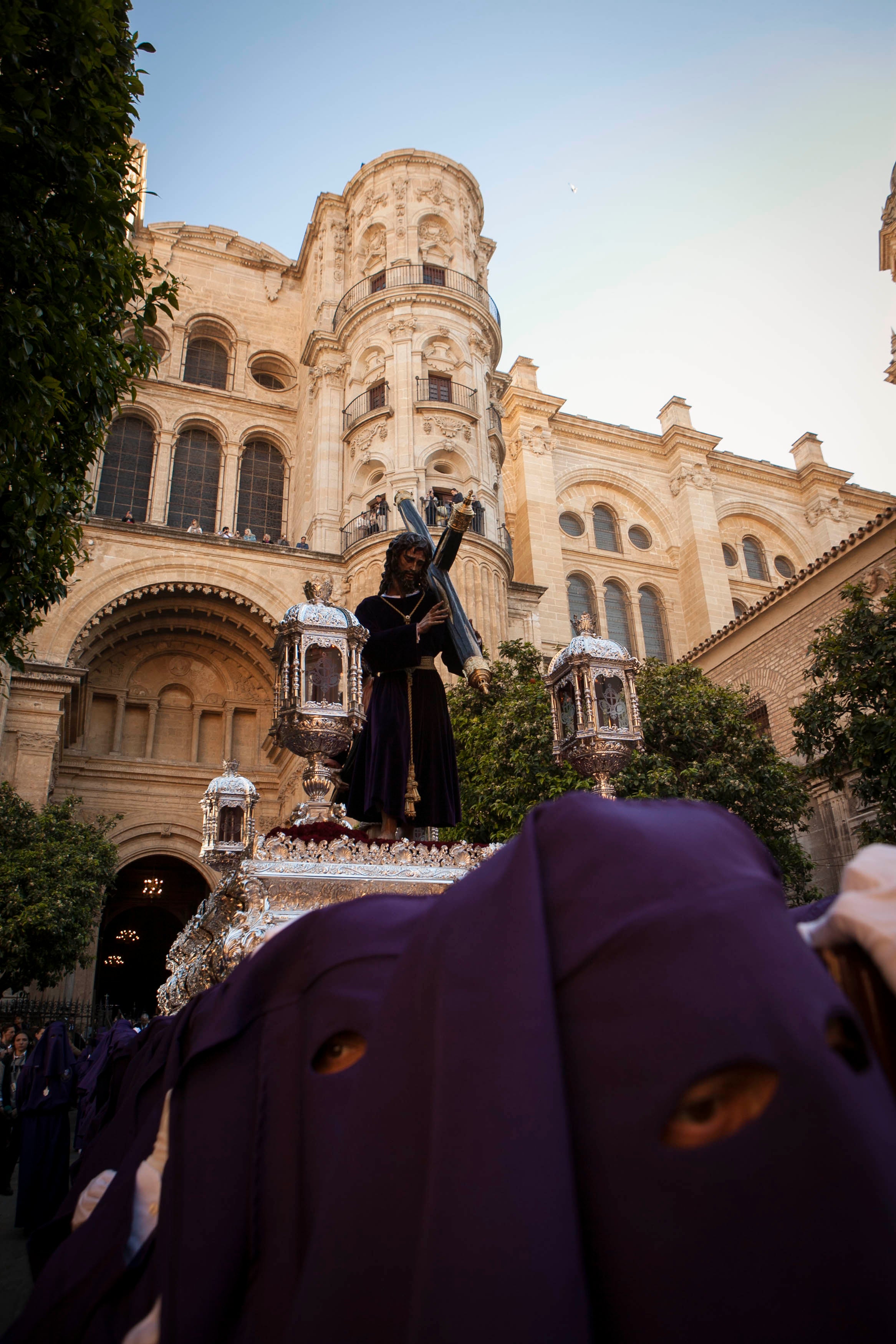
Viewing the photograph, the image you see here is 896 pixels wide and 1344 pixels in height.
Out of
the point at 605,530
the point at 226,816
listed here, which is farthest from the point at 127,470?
the point at 605,530

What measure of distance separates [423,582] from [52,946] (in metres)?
10.8

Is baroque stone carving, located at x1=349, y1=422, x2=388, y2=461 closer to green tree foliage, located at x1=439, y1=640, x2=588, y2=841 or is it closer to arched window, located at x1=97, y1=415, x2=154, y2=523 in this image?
arched window, located at x1=97, y1=415, x2=154, y2=523

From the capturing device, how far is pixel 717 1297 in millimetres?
780

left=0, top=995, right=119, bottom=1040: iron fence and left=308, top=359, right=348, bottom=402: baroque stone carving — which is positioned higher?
left=308, top=359, right=348, bottom=402: baroque stone carving

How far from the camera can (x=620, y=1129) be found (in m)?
0.88

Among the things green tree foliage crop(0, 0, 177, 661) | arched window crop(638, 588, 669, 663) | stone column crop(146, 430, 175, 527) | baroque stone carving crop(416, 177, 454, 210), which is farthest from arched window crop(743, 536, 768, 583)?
green tree foliage crop(0, 0, 177, 661)

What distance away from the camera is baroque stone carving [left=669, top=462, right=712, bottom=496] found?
91.9 ft

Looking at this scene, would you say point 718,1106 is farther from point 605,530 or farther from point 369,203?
point 605,530

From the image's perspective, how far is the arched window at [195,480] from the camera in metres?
21.3

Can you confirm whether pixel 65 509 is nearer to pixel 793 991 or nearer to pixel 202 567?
pixel 793 991

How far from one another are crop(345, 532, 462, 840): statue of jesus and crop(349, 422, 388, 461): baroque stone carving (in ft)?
49.9

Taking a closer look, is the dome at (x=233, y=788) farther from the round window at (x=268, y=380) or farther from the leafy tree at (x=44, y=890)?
the round window at (x=268, y=380)

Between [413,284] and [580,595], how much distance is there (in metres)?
9.88

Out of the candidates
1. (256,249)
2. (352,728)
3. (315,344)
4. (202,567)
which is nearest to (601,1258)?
(352,728)
